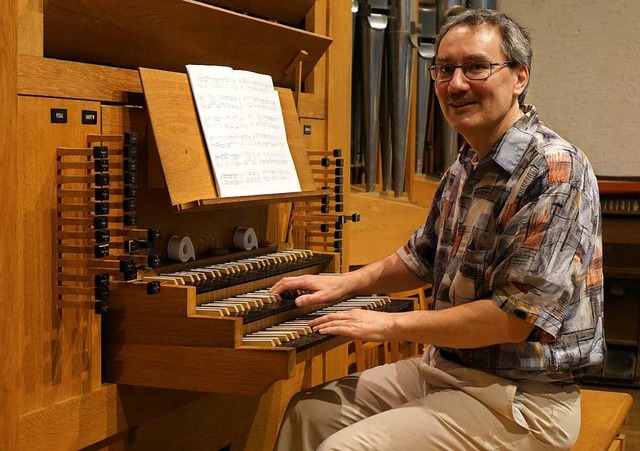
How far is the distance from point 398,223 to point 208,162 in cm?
222

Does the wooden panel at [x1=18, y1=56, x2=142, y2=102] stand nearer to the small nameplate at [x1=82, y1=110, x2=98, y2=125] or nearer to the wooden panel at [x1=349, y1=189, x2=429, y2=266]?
the small nameplate at [x1=82, y1=110, x2=98, y2=125]

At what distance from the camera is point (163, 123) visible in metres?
2.67

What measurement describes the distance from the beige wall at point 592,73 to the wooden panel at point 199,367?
4.24 m

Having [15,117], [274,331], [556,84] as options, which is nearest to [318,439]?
[274,331]

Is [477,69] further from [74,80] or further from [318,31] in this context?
[318,31]

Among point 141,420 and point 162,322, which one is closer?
point 162,322

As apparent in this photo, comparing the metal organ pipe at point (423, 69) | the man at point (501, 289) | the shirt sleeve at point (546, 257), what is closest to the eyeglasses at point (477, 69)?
the man at point (501, 289)

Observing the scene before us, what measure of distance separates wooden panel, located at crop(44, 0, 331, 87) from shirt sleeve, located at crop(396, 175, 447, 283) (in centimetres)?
90

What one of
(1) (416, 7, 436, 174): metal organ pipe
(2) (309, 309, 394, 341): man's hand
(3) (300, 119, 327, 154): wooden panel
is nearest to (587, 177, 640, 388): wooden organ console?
(1) (416, 7, 436, 174): metal organ pipe

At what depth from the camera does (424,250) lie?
287 centimetres

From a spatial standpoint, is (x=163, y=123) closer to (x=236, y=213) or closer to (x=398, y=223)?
(x=236, y=213)

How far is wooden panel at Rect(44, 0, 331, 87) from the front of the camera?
8.36 feet

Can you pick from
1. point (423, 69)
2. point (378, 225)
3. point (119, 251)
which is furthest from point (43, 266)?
point (423, 69)

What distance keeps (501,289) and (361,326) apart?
374mm
